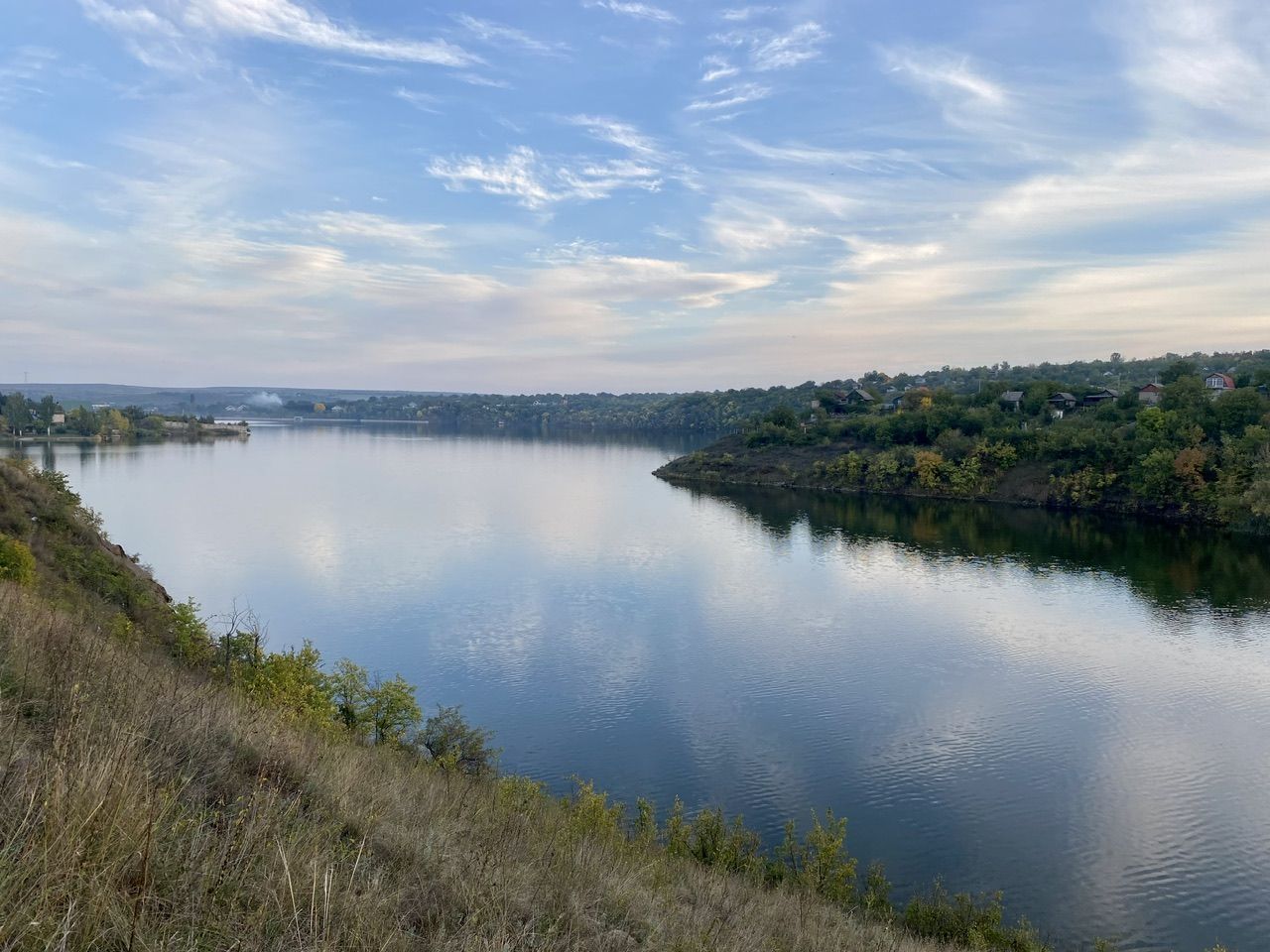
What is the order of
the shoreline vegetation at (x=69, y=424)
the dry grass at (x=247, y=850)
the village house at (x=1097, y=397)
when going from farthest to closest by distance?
the shoreline vegetation at (x=69, y=424) → the village house at (x=1097, y=397) → the dry grass at (x=247, y=850)

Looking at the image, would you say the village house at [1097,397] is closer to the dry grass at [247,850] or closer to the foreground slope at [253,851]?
the foreground slope at [253,851]

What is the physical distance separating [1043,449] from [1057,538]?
18.7 m

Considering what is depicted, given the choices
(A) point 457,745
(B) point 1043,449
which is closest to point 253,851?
(A) point 457,745

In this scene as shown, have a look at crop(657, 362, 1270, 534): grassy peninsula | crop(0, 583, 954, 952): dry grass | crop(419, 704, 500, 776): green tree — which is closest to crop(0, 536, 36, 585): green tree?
crop(419, 704, 500, 776): green tree

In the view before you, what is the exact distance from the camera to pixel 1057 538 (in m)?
47.2

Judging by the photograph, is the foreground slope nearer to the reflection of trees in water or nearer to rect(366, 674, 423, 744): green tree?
rect(366, 674, 423, 744): green tree

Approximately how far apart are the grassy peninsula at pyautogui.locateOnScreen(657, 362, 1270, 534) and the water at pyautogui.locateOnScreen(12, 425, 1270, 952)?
17.5 ft

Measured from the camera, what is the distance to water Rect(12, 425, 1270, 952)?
602 inches

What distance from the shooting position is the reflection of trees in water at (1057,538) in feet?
117

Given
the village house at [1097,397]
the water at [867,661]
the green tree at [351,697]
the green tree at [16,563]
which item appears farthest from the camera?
the village house at [1097,397]

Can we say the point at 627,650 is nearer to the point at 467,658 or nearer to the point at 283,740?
the point at 467,658

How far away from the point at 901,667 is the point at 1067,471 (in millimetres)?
43817

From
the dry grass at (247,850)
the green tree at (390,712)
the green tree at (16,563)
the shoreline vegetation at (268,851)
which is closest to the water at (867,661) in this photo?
the green tree at (390,712)

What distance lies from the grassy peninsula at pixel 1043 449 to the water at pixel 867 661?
5325mm
